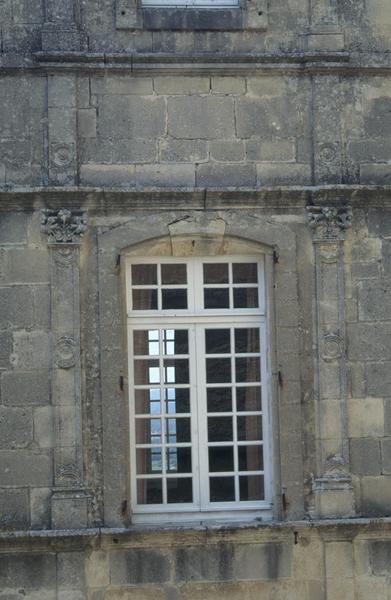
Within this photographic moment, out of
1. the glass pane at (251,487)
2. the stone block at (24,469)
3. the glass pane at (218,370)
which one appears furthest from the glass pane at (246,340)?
the stone block at (24,469)

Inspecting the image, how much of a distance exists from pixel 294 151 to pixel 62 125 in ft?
6.24

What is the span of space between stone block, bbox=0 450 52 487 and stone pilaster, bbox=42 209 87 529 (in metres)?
0.09

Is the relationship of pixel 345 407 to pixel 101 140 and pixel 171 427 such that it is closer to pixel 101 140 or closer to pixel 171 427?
pixel 171 427

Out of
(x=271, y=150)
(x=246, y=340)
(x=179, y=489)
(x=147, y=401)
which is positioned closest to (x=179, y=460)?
(x=179, y=489)

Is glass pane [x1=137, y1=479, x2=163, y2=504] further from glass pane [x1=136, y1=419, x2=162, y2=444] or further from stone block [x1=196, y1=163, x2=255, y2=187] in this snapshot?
stone block [x1=196, y1=163, x2=255, y2=187]

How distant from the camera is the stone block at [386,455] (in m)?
9.29

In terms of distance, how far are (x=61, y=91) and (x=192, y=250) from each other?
1.66 meters

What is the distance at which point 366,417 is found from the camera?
932 centimetres

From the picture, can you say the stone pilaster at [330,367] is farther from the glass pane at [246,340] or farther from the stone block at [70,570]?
the stone block at [70,570]

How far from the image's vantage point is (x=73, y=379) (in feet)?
29.9

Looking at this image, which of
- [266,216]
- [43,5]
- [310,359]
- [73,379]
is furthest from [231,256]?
[43,5]

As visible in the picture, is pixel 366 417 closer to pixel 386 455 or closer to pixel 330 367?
pixel 386 455

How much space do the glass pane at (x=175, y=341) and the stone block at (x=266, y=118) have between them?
1.69m

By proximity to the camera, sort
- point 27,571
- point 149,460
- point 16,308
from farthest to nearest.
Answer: point 149,460, point 16,308, point 27,571
